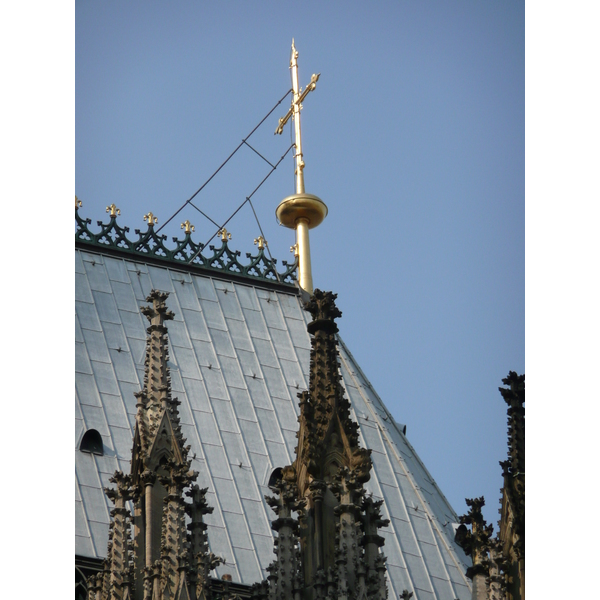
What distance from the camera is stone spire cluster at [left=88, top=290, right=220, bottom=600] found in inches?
921

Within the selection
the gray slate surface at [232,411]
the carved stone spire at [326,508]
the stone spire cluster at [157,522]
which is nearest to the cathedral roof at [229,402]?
the gray slate surface at [232,411]

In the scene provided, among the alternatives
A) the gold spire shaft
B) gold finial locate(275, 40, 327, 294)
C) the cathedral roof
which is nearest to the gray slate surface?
the cathedral roof

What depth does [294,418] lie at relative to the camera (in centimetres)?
3791

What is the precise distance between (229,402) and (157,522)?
13144 mm

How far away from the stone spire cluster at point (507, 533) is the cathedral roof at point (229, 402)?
787 cm

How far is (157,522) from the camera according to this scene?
80.8 feet

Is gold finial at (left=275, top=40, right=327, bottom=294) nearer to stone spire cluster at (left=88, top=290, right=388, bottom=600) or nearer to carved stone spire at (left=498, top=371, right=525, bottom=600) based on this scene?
stone spire cluster at (left=88, top=290, right=388, bottom=600)

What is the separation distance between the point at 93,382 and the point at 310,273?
972 centimetres

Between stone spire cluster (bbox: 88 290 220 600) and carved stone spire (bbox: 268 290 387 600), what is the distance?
1018mm

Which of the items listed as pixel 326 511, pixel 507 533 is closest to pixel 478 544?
pixel 507 533
